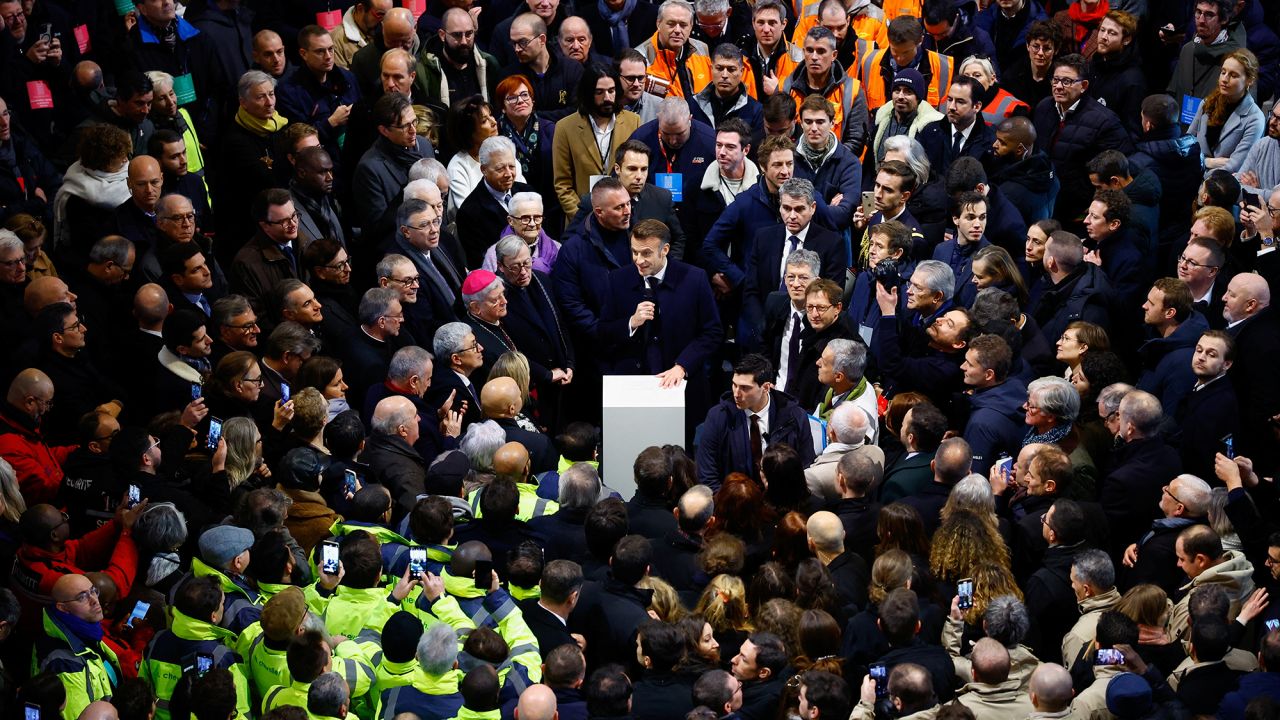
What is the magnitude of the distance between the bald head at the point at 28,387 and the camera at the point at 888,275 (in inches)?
175

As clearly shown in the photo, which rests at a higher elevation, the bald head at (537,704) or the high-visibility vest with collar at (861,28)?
the high-visibility vest with collar at (861,28)

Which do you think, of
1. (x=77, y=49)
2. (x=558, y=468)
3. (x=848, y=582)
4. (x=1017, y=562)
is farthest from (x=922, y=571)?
(x=77, y=49)

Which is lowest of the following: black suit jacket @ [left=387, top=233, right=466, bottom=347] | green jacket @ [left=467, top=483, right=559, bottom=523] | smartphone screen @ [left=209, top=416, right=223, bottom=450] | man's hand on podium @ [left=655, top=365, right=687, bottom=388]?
green jacket @ [left=467, top=483, right=559, bottom=523]

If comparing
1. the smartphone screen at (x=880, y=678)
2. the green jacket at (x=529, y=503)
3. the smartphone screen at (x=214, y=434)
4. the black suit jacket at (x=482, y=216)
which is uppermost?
the black suit jacket at (x=482, y=216)

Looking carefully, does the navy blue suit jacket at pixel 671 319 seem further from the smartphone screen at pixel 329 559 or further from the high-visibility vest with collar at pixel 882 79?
the smartphone screen at pixel 329 559

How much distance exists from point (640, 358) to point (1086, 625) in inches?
130

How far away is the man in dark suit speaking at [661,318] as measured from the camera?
9398 mm

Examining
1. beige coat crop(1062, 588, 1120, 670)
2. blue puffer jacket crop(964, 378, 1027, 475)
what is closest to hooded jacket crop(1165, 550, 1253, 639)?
beige coat crop(1062, 588, 1120, 670)

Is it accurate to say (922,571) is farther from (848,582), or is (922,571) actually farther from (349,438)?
(349,438)

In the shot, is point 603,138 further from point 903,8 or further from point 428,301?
point 903,8

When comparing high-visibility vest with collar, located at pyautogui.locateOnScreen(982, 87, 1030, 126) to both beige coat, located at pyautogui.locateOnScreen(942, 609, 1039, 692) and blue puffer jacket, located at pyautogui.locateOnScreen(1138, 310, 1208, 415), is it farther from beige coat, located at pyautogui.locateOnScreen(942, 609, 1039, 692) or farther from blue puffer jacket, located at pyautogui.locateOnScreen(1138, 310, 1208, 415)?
beige coat, located at pyautogui.locateOnScreen(942, 609, 1039, 692)

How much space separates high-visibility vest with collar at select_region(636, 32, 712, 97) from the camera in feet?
37.8

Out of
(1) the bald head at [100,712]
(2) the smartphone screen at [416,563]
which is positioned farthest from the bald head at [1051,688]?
(1) the bald head at [100,712]

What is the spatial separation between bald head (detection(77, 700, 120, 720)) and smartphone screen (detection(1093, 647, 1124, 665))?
3.87 meters
